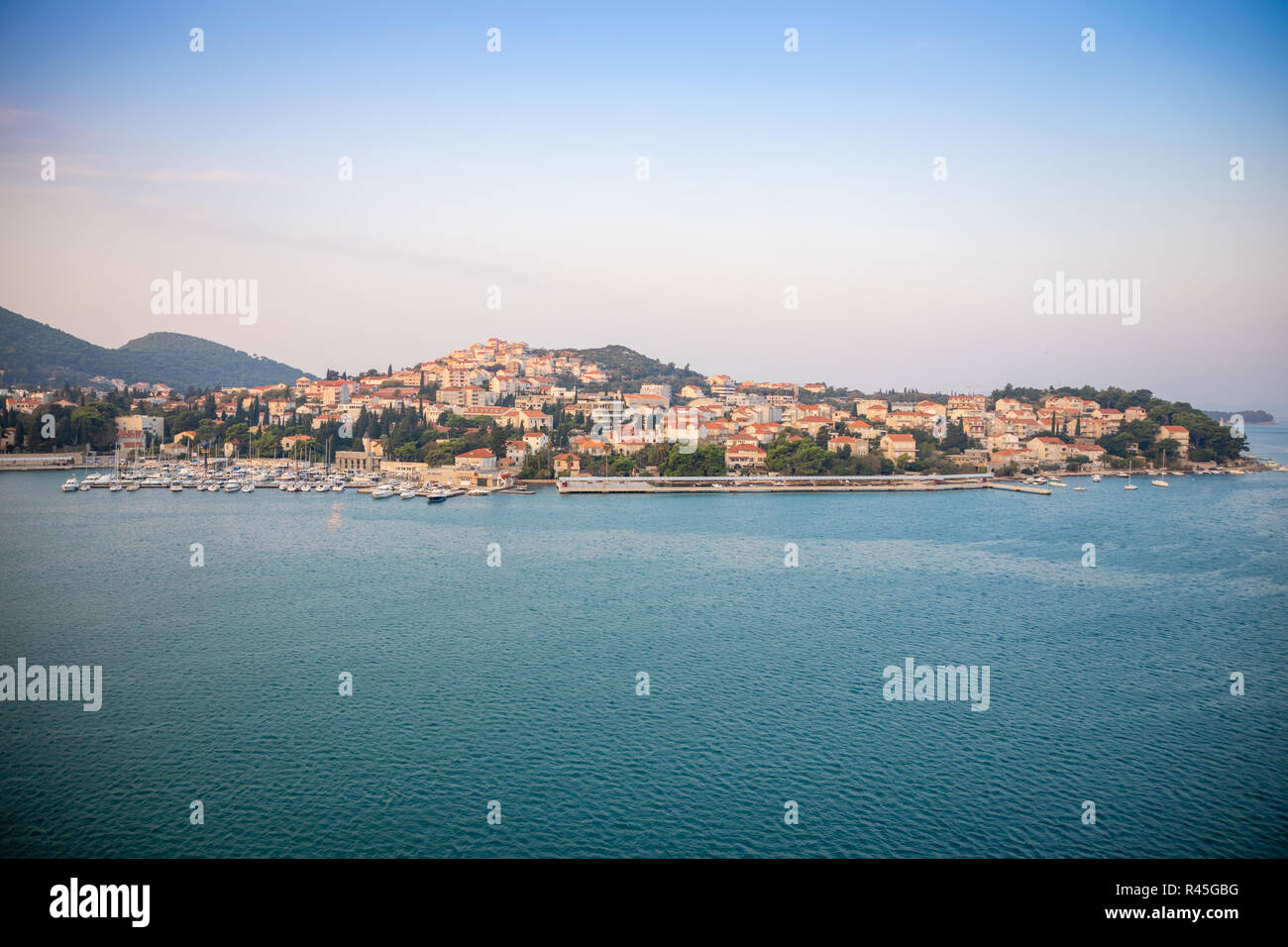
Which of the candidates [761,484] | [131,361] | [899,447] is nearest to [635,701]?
[761,484]

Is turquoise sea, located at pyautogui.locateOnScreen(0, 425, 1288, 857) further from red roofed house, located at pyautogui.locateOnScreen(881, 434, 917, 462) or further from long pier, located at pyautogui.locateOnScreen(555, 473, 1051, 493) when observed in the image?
red roofed house, located at pyautogui.locateOnScreen(881, 434, 917, 462)

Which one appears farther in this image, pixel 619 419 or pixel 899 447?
pixel 619 419

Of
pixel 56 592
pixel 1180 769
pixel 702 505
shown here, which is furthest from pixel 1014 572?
pixel 56 592

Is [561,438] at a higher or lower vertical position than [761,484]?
higher

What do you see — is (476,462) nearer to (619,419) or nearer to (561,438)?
(561,438)

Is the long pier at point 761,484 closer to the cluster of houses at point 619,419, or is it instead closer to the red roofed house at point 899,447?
the cluster of houses at point 619,419

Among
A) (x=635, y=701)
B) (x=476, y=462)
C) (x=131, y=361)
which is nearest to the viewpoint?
(x=635, y=701)

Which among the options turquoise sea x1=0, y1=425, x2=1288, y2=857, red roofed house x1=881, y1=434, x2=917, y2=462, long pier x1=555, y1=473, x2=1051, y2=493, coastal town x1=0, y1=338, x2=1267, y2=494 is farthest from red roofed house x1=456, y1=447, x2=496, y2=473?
red roofed house x1=881, y1=434, x2=917, y2=462

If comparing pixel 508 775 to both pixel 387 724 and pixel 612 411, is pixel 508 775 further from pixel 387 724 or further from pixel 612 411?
pixel 612 411
